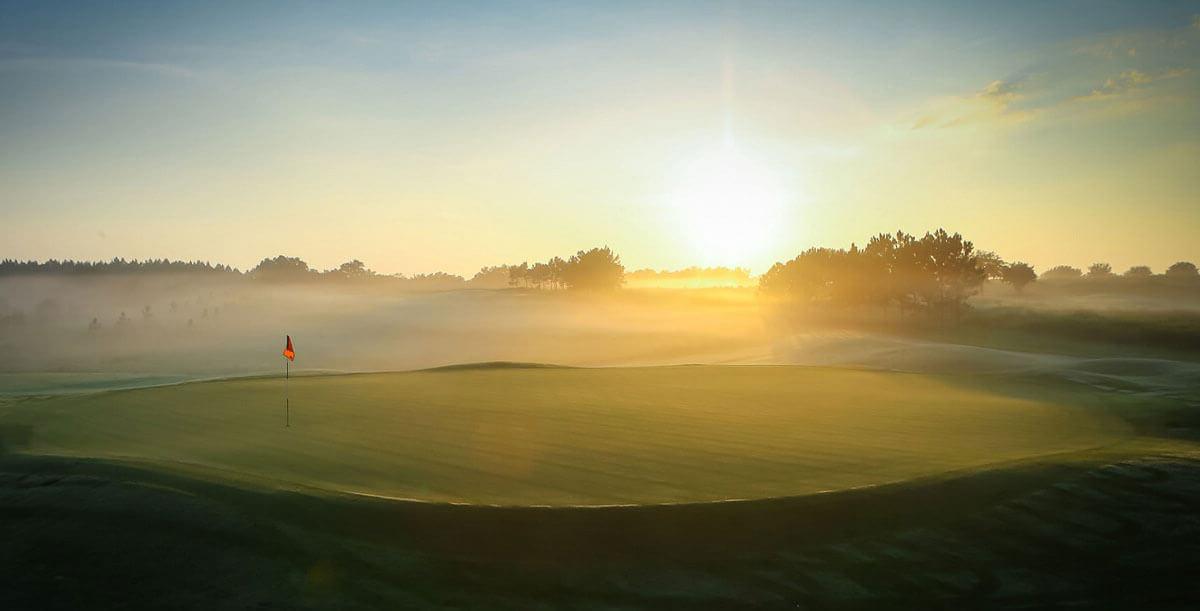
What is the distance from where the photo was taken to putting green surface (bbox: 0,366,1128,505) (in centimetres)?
1228

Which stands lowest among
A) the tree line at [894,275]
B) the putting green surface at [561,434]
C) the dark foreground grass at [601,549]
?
the dark foreground grass at [601,549]

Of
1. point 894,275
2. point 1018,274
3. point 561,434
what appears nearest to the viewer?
point 561,434

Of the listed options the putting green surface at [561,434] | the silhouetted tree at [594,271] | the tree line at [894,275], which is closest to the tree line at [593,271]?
the silhouetted tree at [594,271]

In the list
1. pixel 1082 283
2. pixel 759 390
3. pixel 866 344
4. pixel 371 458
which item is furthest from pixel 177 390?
pixel 1082 283

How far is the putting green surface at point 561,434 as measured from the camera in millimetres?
12281

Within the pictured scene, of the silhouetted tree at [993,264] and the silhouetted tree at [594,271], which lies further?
the silhouetted tree at [594,271]

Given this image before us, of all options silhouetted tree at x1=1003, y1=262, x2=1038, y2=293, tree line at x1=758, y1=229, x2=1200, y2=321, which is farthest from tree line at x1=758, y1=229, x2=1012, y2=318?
silhouetted tree at x1=1003, y1=262, x2=1038, y2=293

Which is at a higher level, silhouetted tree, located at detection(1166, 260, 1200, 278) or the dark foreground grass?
silhouetted tree, located at detection(1166, 260, 1200, 278)

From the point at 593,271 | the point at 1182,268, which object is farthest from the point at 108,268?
the point at 1182,268

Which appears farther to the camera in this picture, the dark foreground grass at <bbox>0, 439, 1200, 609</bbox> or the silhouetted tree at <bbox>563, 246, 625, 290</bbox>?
the silhouetted tree at <bbox>563, 246, 625, 290</bbox>

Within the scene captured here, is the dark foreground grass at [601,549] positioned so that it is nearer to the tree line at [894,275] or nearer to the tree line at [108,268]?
the tree line at [894,275]

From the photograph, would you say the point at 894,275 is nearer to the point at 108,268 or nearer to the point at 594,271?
the point at 594,271

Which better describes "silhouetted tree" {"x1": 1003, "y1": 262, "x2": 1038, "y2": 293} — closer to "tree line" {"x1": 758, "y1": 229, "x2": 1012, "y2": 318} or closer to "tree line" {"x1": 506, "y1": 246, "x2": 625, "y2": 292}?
"tree line" {"x1": 758, "y1": 229, "x2": 1012, "y2": 318}

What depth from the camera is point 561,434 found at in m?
15.8
